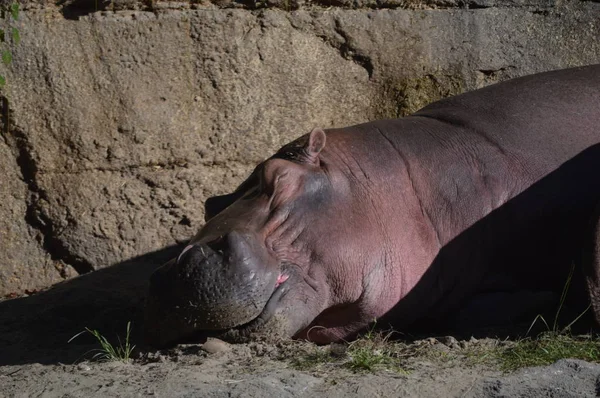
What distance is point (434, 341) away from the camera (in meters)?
4.34

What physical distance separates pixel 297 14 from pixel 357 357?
2.68 metres

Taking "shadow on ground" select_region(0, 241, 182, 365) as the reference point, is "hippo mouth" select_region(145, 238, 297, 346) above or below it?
above

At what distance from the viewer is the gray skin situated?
425 cm

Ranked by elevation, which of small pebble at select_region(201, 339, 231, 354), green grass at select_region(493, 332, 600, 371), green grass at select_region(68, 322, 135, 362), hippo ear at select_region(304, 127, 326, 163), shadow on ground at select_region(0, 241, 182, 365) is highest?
hippo ear at select_region(304, 127, 326, 163)

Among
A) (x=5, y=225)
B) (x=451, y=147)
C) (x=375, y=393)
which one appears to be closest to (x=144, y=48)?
(x=5, y=225)

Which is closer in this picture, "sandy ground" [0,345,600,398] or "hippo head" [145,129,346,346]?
"sandy ground" [0,345,600,398]

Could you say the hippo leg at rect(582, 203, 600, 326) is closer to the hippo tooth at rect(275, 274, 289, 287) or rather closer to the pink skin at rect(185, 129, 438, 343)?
the pink skin at rect(185, 129, 438, 343)

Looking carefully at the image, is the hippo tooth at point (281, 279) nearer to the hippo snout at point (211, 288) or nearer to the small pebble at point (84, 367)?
the hippo snout at point (211, 288)

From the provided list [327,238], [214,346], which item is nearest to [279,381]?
[214,346]

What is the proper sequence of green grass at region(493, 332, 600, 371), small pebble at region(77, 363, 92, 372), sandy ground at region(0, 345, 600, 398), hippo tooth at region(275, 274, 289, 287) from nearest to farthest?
sandy ground at region(0, 345, 600, 398), green grass at region(493, 332, 600, 371), small pebble at region(77, 363, 92, 372), hippo tooth at region(275, 274, 289, 287)

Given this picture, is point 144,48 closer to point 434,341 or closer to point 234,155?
point 234,155

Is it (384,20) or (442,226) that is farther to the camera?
A: (384,20)

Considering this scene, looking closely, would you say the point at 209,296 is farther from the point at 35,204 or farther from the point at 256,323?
the point at 35,204

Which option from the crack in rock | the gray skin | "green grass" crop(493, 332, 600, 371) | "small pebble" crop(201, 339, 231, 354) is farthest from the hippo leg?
the crack in rock
